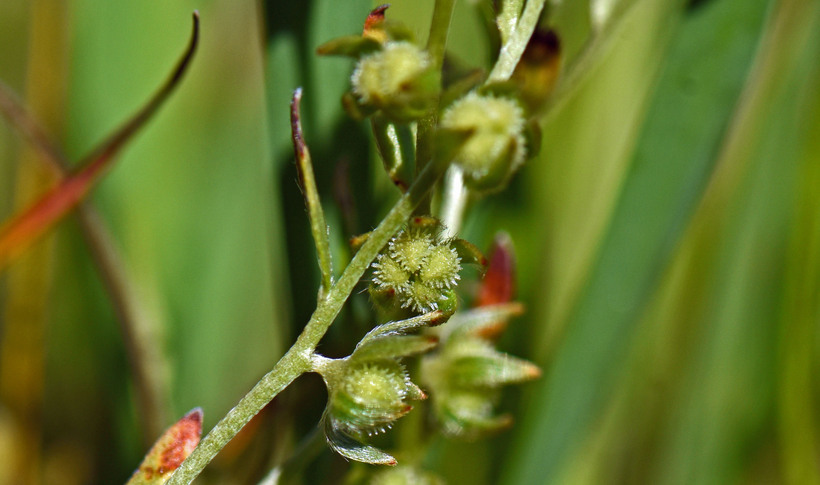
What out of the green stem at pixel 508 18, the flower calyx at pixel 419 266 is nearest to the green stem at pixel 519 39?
the green stem at pixel 508 18

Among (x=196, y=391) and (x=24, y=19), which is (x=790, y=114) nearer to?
(x=196, y=391)

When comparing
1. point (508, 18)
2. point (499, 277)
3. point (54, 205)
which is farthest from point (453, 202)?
point (54, 205)

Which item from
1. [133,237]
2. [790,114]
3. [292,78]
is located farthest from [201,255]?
[790,114]

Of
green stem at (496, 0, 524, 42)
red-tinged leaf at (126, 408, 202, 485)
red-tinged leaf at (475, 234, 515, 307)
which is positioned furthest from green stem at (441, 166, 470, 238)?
red-tinged leaf at (126, 408, 202, 485)

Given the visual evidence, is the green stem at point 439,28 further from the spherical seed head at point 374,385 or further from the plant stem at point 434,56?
the spherical seed head at point 374,385

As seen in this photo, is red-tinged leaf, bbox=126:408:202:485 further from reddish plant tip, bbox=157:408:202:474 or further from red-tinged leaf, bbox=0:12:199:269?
red-tinged leaf, bbox=0:12:199:269
